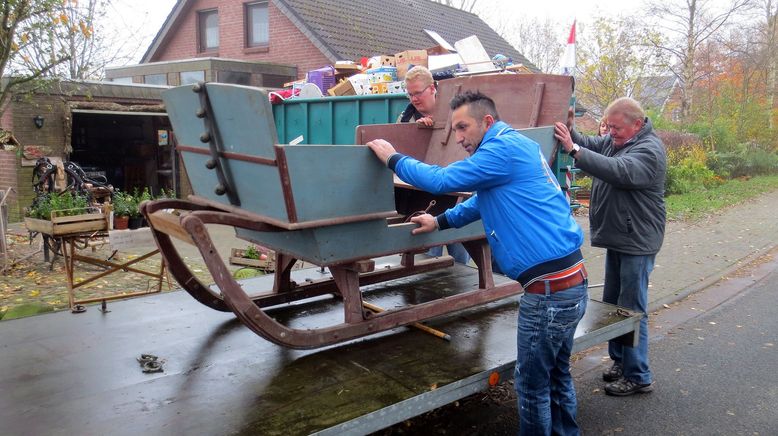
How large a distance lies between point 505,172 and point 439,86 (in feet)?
7.34

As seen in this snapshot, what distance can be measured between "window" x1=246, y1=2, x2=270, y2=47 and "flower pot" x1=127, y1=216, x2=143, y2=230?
1064cm

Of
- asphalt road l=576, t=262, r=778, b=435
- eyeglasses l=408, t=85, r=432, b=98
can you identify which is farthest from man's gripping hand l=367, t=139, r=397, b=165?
asphalt road l=576, t=262, r=778, b=435

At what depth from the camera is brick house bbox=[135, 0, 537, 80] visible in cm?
1563

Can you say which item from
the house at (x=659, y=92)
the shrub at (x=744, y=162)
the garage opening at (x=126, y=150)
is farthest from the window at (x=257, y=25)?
the shrub at (x=744, y=162)

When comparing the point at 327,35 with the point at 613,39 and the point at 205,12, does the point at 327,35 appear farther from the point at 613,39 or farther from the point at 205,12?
the point at 613,39

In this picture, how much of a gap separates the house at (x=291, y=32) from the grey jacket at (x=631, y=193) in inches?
456

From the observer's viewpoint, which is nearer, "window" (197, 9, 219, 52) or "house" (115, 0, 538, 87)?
"house" (115, 0, 538, 87)

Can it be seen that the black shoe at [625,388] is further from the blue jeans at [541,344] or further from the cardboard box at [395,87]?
the cardboard box at [395,87]

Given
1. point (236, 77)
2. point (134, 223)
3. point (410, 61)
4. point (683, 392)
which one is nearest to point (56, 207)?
point (134, 223)

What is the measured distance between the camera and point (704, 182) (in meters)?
17.4

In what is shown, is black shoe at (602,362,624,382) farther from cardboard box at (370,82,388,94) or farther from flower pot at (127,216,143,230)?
flower pot at (127,216,143,230)

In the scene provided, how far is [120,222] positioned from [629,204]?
5.61 m

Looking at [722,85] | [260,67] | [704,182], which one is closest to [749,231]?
[704,182]

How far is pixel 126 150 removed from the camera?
16141mm
